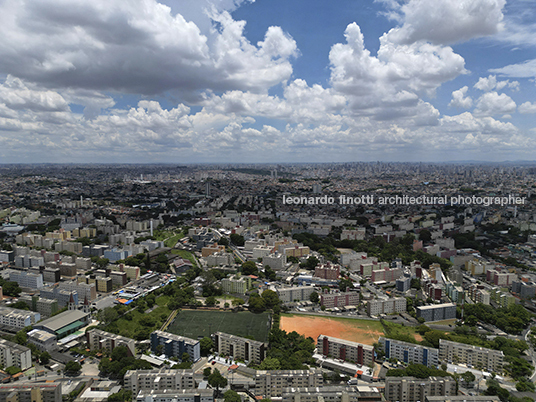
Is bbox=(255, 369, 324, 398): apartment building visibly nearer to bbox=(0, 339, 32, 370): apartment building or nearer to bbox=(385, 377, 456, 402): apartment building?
bbox=(385, 377, 456, 402): apartment building

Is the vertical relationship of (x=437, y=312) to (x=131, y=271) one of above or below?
below

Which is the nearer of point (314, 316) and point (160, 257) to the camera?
point (314, 316)

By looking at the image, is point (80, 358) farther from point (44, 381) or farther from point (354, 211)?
point (354, 211)

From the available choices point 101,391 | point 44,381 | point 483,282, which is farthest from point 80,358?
point 483,282

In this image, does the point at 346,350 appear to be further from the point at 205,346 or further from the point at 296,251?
the point at 296,251

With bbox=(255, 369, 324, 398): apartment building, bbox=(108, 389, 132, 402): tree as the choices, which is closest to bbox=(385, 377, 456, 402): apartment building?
bbox=(255, 369, 324, 398): apartment building

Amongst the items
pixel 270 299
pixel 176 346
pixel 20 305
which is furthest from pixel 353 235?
pixel 20 305
